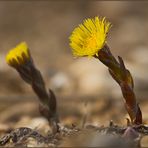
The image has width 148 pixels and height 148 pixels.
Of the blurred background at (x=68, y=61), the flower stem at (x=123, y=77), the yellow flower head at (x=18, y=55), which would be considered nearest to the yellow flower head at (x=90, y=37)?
the flower stem at (x=123, y=77)

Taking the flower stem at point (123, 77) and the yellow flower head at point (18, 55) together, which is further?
the yellow flower head at point (18, 55)

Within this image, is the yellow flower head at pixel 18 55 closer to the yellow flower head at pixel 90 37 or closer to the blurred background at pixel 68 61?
the yellow flower head at pixel 90 37

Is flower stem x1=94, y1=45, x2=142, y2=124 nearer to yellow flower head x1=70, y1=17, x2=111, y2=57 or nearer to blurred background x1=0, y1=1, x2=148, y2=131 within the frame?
yellow flower head x1=70, y1=17, x2=111, y2=57

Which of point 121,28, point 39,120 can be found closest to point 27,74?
point 39,120

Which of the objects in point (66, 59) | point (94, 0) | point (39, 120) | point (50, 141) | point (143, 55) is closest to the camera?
point (50, 141)

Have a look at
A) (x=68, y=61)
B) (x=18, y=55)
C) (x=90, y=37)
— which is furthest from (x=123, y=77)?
(x=68, y=61)

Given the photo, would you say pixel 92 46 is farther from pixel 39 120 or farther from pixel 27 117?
pixel 27 117

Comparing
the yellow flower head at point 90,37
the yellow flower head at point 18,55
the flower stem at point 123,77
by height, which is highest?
the yellow flower head at point 18,55
